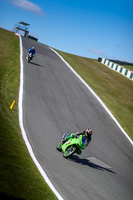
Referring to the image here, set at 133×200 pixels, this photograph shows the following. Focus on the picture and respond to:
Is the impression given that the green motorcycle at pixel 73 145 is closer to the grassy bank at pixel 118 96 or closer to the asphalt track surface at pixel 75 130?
the asphalt track surface at pixel 75 130

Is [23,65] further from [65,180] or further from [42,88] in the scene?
[65,180]

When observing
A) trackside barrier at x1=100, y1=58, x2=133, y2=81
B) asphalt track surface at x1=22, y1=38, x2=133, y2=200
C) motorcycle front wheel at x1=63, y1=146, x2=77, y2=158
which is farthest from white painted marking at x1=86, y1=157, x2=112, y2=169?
trackside barrier at x1=100, y1=58, x2=133, y2=81

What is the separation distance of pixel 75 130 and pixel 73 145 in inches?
163

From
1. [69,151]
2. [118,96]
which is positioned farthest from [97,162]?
[118,96]

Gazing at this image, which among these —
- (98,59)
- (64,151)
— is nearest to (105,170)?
(64,151)

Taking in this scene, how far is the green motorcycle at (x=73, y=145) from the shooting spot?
11047 millimetres

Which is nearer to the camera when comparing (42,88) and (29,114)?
(29,114)

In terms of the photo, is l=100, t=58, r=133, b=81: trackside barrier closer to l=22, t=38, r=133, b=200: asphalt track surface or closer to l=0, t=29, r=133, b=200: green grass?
l=0, t=29, r=133, b=200: green grass

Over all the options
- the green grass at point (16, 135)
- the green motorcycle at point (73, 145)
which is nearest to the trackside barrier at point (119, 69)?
the green grass at point (16, 135)

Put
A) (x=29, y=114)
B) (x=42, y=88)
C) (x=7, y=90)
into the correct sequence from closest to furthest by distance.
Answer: (x=29, y=114)
(x=7, y=90)
(x=42, y=88)

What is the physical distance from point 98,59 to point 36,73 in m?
29.5

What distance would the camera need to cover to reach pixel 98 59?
52344mm

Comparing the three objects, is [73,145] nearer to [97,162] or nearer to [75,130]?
[97,162]

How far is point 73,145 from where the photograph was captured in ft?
36.6
